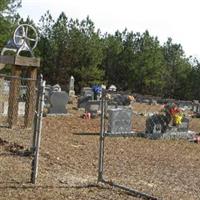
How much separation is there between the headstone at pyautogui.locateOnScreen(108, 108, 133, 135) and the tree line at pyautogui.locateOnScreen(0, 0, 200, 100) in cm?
3134

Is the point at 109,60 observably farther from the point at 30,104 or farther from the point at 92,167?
the point at 92,167

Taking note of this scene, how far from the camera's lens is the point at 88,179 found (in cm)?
948

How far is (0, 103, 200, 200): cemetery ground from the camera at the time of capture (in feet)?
27.8

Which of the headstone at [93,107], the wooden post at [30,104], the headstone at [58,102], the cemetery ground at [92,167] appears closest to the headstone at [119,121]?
the cemetery ground at [92,167]

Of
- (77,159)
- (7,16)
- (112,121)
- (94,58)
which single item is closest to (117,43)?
(94,58)

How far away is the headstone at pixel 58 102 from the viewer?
21969mm

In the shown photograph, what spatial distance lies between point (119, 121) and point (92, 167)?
700 cm

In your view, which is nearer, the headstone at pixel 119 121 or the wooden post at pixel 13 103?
the wooden post at pixel 13 103

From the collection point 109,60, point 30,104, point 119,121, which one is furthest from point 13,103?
point 109,60

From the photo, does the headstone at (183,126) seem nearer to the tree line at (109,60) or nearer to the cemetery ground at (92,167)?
the cemetery ground at (92,167)

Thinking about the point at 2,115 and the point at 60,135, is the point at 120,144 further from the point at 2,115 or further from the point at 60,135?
the point at 2,115

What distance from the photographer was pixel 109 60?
218 feet

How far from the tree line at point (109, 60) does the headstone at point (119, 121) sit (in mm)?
31337

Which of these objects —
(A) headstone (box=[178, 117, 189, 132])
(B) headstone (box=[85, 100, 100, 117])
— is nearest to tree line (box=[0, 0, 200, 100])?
(B) headstone (box=[85, 100, 100, 117])
